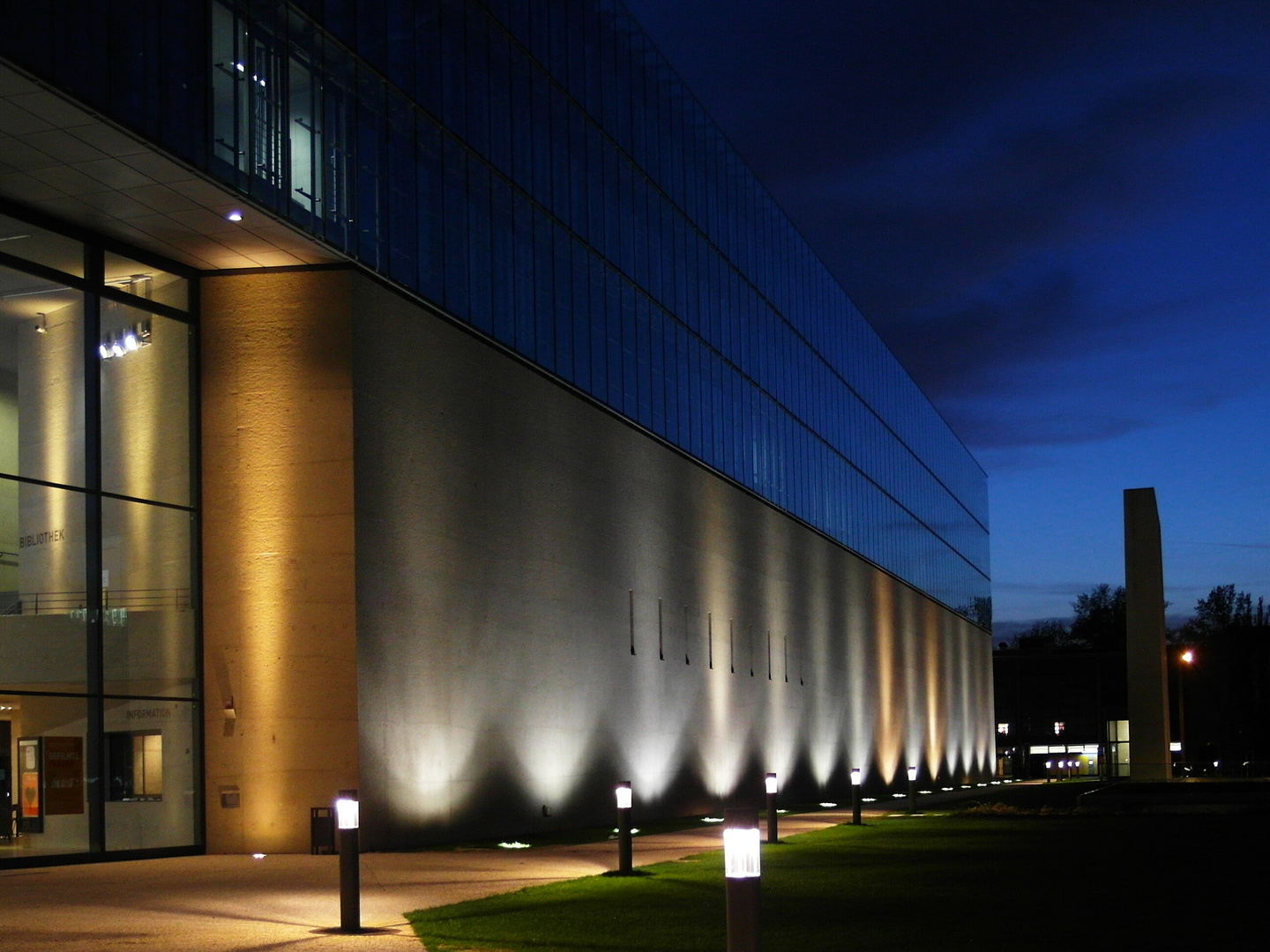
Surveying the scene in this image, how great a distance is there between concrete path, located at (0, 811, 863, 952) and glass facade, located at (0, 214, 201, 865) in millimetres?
916

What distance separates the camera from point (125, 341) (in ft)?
73.6

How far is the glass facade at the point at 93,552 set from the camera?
66.2ft

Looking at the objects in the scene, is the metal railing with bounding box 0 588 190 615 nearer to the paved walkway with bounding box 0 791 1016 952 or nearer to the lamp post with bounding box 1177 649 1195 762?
the paved walkway with bounding box 0 791 1016 952

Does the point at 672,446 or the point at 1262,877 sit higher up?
the point at 672,446

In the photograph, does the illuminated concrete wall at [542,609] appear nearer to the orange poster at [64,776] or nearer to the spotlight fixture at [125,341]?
the spotlight fixture at [125,341]

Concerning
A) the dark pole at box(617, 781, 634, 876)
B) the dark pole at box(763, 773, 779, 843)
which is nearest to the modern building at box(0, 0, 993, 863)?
the dark pole at box(763, 773, 779, 843)

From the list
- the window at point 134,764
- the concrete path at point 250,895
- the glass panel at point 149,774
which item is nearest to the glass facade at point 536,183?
the glass panel at point 149,774

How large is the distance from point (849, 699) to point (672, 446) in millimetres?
21856

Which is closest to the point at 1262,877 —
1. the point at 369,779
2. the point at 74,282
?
the point at 369,779

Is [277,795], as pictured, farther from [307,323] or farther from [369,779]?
[307,323]

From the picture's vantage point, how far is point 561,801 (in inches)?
1195

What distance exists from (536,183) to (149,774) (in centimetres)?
1489

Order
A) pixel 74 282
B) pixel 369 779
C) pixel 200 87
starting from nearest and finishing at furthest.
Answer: pixel 200 87, pixel 74 282, pixel 369 779

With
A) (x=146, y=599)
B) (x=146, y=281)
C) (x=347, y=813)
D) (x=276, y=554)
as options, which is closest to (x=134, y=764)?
(x=146, y=599)
